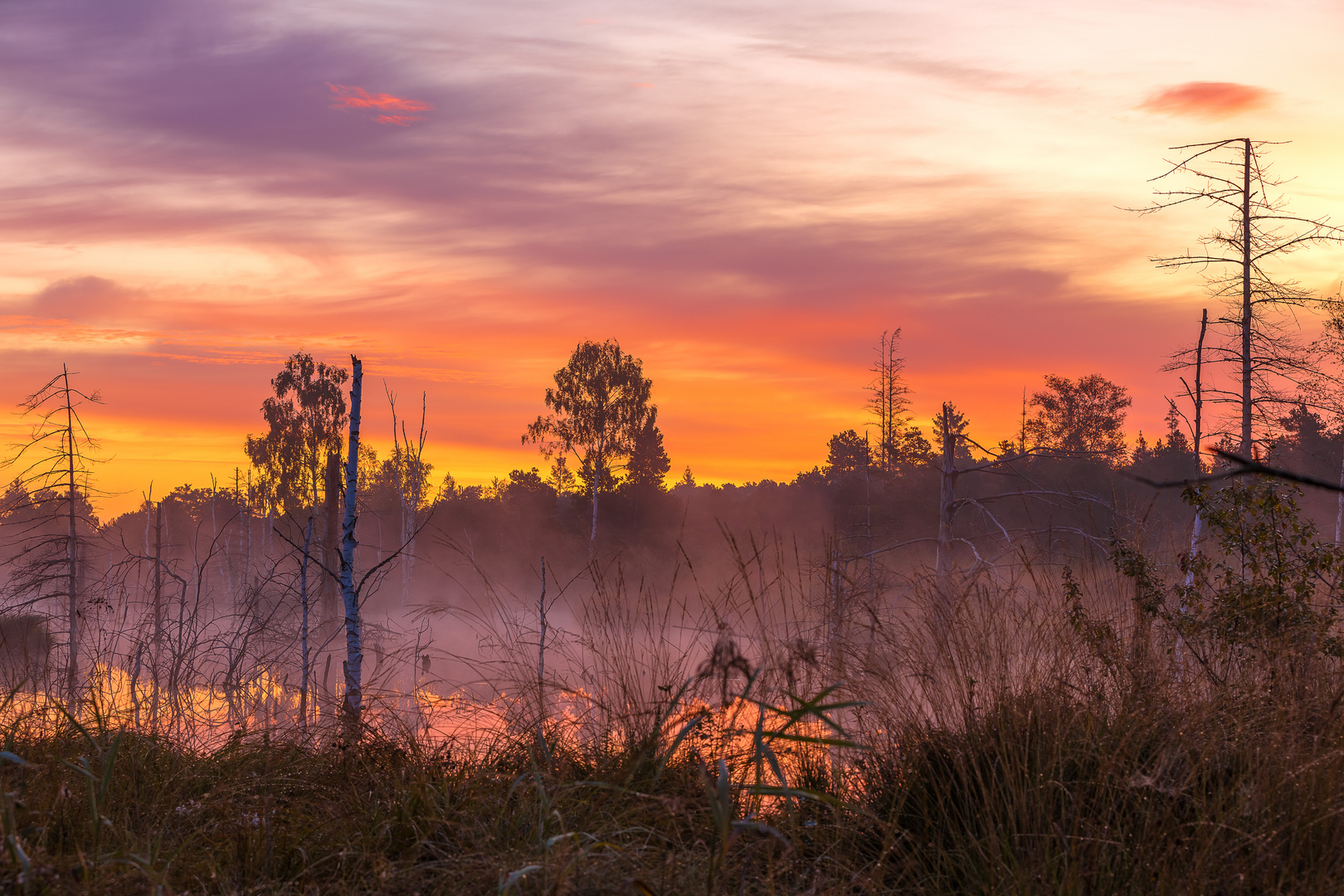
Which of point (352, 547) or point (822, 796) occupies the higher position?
point (352, 547)

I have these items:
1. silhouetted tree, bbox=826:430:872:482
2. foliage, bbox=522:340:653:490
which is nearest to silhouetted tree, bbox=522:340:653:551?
foliage, bbox=522:340:653:490

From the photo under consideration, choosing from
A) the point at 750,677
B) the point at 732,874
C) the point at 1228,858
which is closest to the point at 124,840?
the point at 732,874

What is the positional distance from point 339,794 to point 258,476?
43933 mm

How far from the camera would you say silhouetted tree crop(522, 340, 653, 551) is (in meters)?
34.7

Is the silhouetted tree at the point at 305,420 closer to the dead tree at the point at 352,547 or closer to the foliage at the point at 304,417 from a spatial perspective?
the foliage at the point at 304,417

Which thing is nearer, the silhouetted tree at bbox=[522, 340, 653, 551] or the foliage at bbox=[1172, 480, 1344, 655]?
the foliage at bbox=[1172, 480, 1344, 655]

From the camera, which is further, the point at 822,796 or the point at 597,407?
the point at 597,407

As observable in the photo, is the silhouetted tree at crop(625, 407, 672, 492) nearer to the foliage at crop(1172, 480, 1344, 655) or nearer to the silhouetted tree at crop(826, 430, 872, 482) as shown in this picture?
the silhouetted tree at crop(826, 430, 872, 482)

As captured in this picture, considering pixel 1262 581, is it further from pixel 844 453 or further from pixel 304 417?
pixel 844 453

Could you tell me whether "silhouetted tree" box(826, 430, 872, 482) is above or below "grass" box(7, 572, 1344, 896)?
above

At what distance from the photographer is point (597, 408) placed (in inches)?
1367

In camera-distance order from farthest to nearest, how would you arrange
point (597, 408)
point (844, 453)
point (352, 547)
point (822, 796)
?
point (844, 453), point (597, 408), point (352, 547), point (822, 796)

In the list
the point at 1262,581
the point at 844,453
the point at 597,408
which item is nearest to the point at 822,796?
the point at 1262,581

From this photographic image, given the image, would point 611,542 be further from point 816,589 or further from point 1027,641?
point 1027,641
